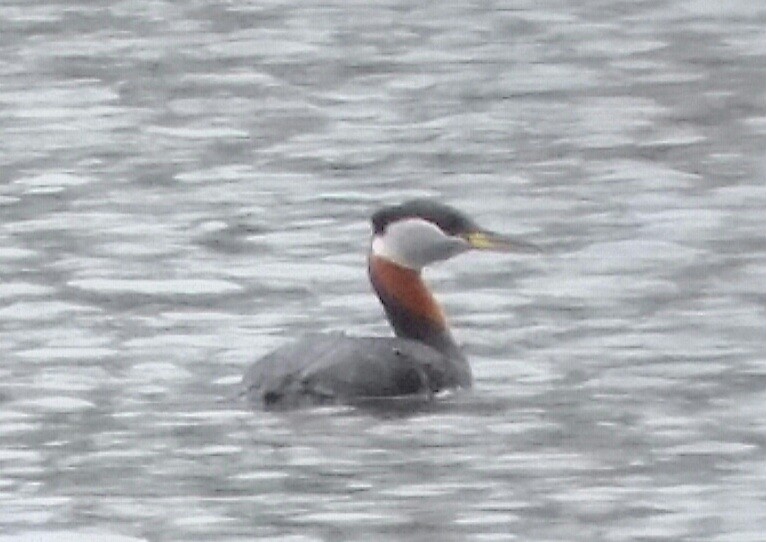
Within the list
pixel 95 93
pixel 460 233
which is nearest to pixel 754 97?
pixel 95 93

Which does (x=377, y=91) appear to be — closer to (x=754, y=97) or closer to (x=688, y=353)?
(x=754, y=97)

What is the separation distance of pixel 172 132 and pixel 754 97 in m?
4.23

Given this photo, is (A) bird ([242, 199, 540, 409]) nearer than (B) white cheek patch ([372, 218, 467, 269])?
Yes

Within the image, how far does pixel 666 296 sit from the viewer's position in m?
19.3

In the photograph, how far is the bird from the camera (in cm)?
1645

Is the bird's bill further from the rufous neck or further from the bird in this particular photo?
the rufous neck

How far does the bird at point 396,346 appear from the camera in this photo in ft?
54.0

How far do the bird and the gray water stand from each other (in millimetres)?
135

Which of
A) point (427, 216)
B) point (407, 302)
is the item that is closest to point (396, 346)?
point (407, 302)

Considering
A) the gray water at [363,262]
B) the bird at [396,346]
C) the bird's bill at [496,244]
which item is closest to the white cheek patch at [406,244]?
the bird at [396,346]

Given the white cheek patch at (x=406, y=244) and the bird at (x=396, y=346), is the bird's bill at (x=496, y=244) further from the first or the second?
the white cheek patch at (x=406, y=244)

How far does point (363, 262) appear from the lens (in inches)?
807

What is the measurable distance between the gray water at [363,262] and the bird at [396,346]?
5.3 inches

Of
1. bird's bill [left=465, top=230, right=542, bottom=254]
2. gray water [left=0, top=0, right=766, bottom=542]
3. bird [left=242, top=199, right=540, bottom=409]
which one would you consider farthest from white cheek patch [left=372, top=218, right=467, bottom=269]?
gray water [left=0, top=0, right=766, bottom=542]
